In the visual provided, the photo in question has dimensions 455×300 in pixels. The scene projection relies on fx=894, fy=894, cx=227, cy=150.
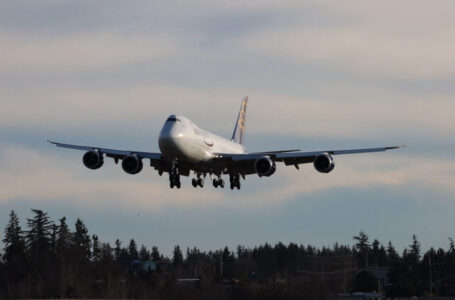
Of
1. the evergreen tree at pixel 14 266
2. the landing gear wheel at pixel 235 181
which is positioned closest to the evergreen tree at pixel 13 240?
the evergreen tree at pixel 14 266

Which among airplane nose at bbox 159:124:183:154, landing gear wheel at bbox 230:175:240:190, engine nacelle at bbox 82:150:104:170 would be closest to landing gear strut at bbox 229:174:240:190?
landing gear wheel at bbox 230:175:240:190

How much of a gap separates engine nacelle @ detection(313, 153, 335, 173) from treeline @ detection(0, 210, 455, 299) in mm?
22365

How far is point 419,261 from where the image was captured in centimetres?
15275

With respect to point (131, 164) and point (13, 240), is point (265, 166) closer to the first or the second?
point (131, 164)

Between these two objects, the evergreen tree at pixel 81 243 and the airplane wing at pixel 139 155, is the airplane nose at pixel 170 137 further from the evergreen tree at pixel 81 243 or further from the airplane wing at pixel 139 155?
the evergreen tree at pixel 81 243

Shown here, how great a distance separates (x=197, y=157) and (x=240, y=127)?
33305 millimetres

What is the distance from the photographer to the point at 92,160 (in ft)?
262

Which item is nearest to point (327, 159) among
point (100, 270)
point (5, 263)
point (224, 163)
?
point (224, 163)

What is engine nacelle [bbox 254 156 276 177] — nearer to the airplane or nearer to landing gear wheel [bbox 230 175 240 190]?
the airplane

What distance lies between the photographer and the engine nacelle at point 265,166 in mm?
78938

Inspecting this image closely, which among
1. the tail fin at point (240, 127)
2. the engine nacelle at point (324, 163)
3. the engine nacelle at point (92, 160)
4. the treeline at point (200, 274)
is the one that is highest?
the tail fin at point (240, 127)

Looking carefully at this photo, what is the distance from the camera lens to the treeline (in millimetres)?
99188

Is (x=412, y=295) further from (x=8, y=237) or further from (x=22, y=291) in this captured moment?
(x=8, y=237)

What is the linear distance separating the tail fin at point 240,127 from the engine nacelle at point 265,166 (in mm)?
25191
